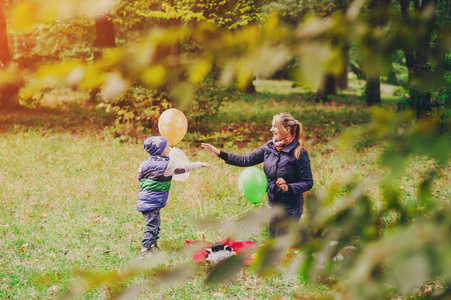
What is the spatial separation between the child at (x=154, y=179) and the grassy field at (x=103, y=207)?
1.32 feet

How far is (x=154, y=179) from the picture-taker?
4418 mm

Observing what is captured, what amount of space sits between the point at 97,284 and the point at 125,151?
8.41 meters

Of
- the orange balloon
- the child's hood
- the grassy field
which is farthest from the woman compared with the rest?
the orange balloon

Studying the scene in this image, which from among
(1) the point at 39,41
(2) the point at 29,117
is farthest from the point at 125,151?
(1) the point at 39,41

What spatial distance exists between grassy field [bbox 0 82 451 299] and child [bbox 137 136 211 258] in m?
0.40

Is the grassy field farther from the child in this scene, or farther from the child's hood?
the child's hood

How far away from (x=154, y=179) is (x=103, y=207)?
1966 millimetres

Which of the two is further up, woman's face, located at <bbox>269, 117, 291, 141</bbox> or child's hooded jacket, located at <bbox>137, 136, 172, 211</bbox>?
woman's face, located at <bbox>269, 117, 291, 141</bbox>

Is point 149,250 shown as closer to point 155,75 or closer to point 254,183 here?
point 254,183

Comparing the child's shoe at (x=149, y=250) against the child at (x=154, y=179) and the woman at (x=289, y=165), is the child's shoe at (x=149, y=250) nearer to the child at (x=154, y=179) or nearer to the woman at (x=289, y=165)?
the child at (x=154, y=179)

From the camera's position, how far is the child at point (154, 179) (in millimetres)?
4410

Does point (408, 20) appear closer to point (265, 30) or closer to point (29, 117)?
point (265, 30)

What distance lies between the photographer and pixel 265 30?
31.5 inches

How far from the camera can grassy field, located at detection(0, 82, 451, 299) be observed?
3.04 meters
